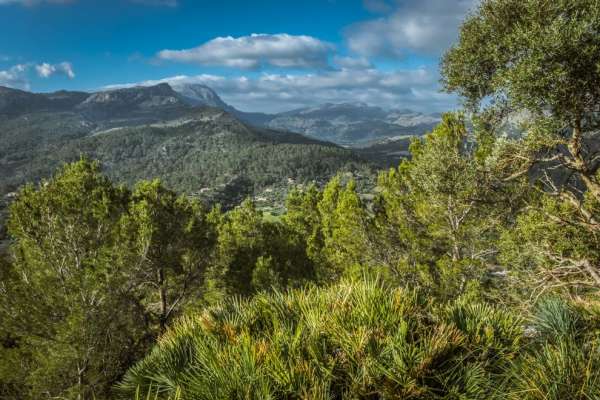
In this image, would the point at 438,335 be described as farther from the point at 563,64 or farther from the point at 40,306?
the point at 40,306

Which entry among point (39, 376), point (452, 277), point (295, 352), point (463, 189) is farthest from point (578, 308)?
point (39, 376)

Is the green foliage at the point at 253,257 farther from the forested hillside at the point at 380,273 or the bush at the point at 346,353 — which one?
the bush at the point at 346,353

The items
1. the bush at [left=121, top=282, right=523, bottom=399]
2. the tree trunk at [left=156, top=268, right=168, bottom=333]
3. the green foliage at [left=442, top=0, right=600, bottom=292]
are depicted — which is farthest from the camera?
the tree trunk at [left=156, top=268, right=168, bottom=333]

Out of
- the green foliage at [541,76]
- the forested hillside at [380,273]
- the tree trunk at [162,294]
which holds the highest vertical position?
the green foliage at [541,76]

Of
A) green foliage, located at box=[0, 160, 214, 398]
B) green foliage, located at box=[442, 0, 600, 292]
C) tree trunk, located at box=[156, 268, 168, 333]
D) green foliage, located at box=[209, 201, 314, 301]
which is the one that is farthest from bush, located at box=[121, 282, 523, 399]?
tree trunk, located at box=[156, 268, 168, 333]

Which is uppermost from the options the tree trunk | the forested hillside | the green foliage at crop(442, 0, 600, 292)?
the green foliage at crop(442, 0, 600, 292)

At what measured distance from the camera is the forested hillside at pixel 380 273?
18.0ft

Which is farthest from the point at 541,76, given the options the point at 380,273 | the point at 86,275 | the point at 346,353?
the point at 86,275

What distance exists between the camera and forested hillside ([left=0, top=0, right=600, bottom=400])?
5477mm

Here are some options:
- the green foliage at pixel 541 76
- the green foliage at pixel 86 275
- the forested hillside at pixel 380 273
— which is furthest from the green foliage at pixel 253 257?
the green foliage at pixel 541 76

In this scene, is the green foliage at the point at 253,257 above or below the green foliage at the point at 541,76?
below

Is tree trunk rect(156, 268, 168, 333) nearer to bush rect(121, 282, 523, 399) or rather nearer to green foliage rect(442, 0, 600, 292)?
bush rect(121, 282, 523, 399)

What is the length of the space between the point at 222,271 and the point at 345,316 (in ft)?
55.3

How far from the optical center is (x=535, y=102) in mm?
8242
